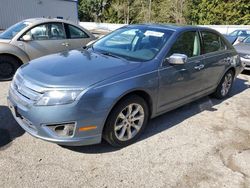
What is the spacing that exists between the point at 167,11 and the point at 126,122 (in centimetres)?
3575

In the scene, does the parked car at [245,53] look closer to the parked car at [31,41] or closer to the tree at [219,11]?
the parked car at [31,41]

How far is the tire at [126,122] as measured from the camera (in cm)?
327

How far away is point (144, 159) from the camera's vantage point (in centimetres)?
333

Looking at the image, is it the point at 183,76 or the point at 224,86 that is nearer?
the point at 183,76

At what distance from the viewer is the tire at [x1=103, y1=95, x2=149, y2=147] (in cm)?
327

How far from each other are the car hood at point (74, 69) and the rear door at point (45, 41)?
8.87 ft

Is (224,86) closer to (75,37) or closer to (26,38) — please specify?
(75,37)

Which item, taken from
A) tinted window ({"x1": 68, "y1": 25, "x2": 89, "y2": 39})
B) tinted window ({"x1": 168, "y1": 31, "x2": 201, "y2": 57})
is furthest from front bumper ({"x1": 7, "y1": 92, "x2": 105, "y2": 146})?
tinted window ({"x1": 68, "y1": 25, "x2": 89, "y2": 39})

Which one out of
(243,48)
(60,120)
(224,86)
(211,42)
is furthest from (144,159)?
(243,48)

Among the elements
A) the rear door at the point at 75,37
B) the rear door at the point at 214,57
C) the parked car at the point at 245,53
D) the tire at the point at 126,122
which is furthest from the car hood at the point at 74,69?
the parked car at the point at 245,53

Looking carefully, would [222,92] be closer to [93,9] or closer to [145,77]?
[145,77]

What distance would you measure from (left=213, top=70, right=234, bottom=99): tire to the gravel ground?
1292mm

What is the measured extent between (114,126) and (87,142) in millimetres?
405

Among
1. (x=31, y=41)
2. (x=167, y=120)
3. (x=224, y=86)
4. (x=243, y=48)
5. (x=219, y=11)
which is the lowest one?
(x=219, y=11)
